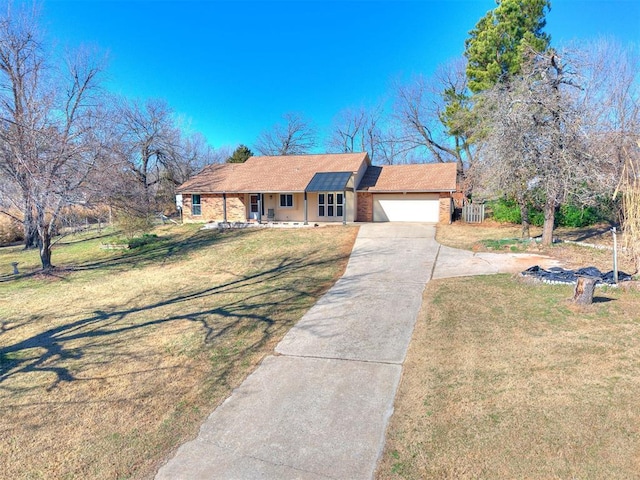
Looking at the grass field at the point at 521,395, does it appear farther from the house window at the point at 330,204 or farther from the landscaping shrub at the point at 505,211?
the house window at the point at 330,204

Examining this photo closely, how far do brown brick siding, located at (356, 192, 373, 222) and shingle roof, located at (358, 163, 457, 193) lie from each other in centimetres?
45

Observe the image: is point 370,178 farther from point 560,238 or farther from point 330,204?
point 560,238

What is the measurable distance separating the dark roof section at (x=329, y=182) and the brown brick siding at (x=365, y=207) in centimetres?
161

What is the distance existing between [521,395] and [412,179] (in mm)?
18645

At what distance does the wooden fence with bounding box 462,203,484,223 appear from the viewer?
20527 mm

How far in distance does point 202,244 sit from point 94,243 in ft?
21.8

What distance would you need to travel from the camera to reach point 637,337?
199 inches

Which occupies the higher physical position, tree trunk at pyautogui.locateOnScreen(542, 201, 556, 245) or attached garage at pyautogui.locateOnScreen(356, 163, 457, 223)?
attached garage at pyautogui.locateOnScreen(356, 163, 457, 223)

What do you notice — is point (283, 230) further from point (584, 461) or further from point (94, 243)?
point (584, 461)

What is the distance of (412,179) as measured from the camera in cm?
2148

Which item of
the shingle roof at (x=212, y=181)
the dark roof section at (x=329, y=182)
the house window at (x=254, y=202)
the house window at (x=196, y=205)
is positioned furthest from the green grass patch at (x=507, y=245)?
the house window at (x=196, y=205)

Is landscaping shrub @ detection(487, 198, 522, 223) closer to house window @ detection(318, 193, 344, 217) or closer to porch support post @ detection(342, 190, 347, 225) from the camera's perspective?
porch support post @ detection(342, 190, 347, 225)

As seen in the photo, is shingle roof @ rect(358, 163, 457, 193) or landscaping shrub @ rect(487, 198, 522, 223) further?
A: shingle roof @ rect(358, 163, 457, 193)

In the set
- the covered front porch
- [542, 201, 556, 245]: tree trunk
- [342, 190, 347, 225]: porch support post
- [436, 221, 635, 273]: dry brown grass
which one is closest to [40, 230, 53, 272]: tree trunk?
the covered front porch
